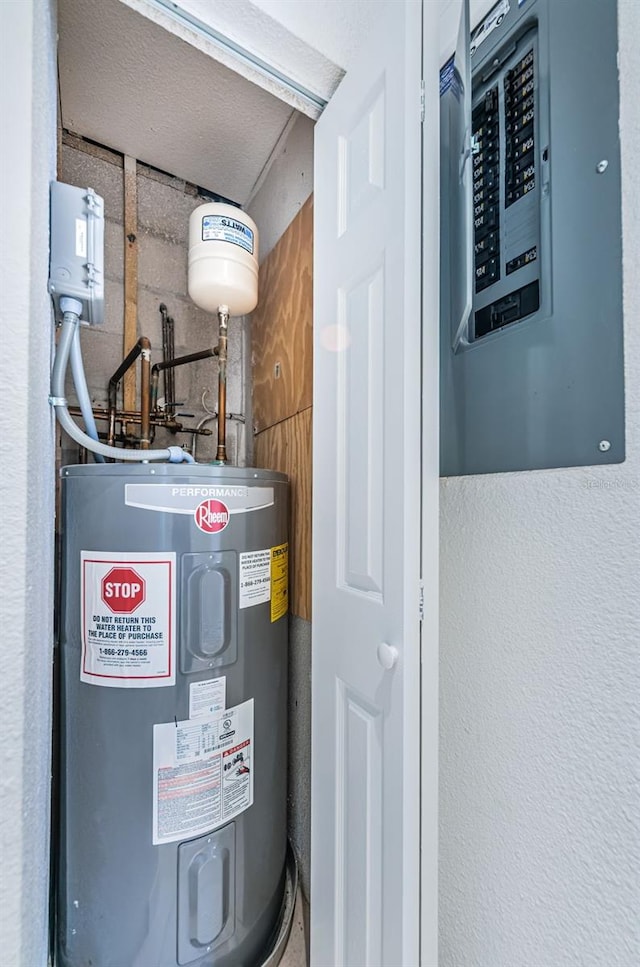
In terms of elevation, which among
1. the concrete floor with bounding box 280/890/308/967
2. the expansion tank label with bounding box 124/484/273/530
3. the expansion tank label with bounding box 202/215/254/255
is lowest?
the concrete floor with bounding box 280/890/308/967

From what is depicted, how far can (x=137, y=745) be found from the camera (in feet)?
2.68

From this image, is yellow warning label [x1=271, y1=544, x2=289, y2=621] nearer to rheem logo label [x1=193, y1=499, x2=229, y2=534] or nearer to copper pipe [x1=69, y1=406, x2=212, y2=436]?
rheem logo label [x1=193, y1=499, x2=229, y2=534]

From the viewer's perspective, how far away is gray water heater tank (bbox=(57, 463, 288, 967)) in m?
0.81

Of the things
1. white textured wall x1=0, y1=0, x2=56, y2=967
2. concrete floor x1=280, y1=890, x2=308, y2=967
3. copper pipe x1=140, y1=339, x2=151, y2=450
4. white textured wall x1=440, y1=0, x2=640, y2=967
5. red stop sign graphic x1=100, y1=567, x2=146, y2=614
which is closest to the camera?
white textured wall x1=440, y1=0, x2=640, y2=967

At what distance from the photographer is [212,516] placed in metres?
0.87

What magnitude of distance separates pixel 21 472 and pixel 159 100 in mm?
1316

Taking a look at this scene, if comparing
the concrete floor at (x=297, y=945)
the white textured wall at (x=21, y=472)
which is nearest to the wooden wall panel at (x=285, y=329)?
the white textured wall at (x=21, y=472)

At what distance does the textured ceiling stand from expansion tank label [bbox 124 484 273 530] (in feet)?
3.87

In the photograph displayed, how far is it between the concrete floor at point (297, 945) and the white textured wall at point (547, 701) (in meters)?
0.50

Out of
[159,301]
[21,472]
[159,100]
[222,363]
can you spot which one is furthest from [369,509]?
[159,100]

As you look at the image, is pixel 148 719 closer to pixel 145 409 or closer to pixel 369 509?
pixel 369 509

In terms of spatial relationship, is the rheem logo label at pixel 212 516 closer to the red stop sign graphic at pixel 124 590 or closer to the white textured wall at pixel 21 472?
the red stop sign graphic at pixel 124 590

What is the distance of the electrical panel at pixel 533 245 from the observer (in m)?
0.53

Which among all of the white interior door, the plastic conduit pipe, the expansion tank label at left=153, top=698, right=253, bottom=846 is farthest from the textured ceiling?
the expansion tank label at left=153, top=698, right=253, bottom=846
